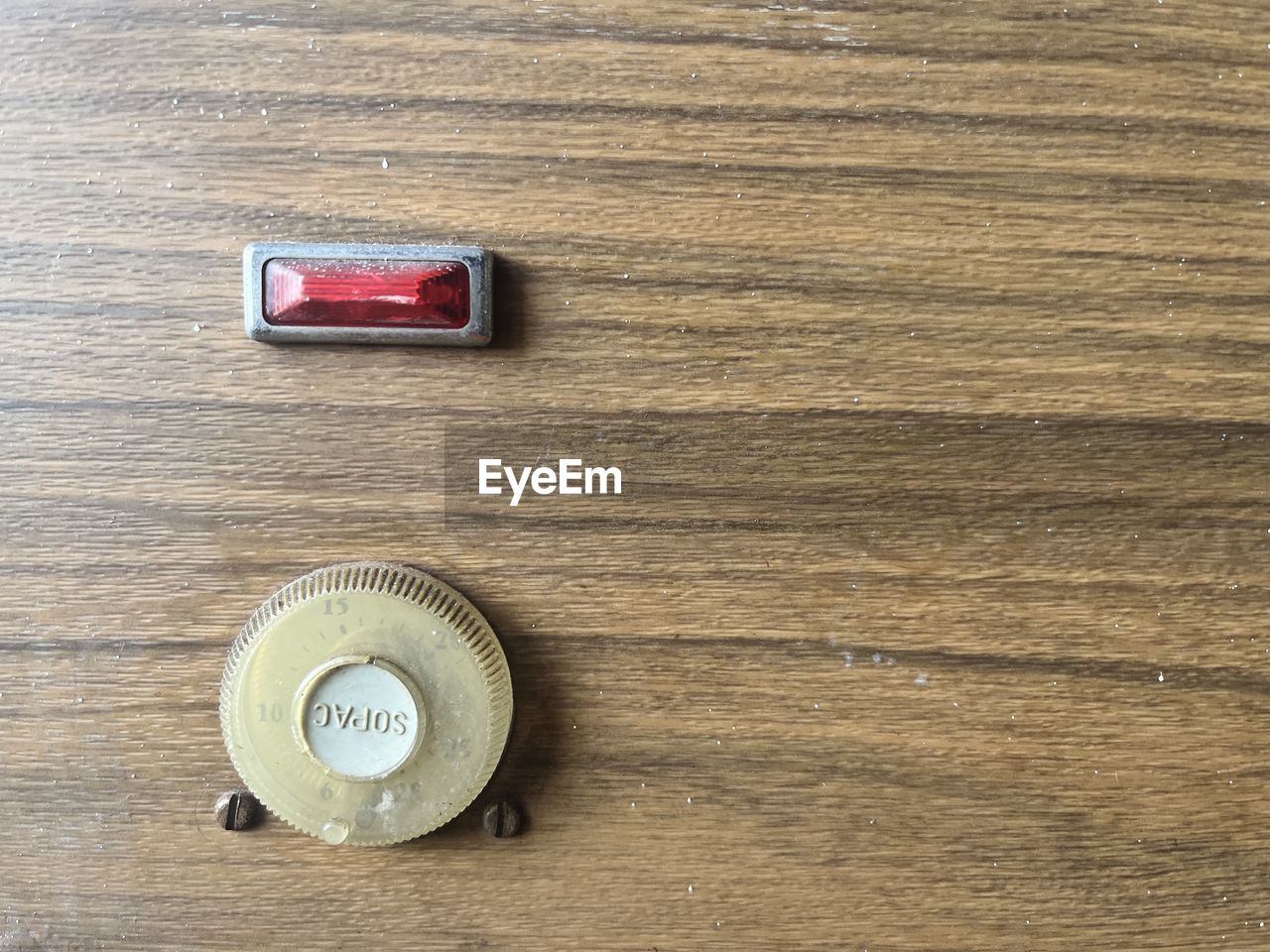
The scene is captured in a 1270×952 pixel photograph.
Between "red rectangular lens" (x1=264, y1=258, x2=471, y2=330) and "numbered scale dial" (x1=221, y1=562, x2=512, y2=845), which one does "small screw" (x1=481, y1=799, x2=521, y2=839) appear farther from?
"red rectangular lens" (x1=264, y1=258, x2=471, y2=330)

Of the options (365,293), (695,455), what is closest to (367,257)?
(365,293)

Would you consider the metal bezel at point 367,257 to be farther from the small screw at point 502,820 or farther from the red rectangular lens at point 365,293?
the small screw at point 502,820

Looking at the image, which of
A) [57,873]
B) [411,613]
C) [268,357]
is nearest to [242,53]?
[268,357]

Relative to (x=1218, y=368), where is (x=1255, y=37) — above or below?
above

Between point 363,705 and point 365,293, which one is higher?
point 365,293

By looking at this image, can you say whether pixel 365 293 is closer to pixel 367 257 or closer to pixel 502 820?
pixel 367 257

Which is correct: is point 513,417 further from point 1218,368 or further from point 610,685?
point 1218,368

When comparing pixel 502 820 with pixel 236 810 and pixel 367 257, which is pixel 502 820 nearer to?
pixel 236 810

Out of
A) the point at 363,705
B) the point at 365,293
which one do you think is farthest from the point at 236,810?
the point at 365,293
